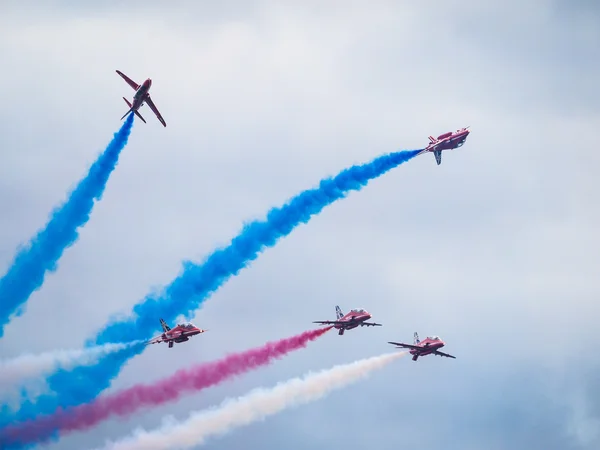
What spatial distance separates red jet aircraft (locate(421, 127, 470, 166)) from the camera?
119m

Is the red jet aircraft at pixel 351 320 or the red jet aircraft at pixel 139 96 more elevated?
the red jet aircraft at pixel 139 96

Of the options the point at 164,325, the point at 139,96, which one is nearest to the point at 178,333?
the point at 164,325

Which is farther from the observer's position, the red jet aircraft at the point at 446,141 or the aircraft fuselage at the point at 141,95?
the red jet aircraft at the point at 446,141

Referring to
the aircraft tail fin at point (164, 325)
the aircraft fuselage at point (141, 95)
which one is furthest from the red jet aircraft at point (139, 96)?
the aircraft tail fin at point (164, 325)

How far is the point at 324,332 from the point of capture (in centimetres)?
11519

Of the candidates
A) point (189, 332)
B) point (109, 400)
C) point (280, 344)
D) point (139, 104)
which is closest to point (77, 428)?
point (109, 400)

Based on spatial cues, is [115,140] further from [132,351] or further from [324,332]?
[324,332]

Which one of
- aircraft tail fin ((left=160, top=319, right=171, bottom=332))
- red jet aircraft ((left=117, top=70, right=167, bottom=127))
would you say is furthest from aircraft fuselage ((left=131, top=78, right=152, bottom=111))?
aircraft tail fin ((left=160, top=319, right=171, bottom=332))

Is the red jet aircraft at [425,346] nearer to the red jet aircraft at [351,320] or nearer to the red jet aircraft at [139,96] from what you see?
the red jet aircraft at [351,320]

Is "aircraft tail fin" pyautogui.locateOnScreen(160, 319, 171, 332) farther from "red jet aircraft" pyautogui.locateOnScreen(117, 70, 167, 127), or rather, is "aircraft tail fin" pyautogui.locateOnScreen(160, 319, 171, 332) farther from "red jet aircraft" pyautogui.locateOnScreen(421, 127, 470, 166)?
"red jet aircraft" pyautogui.locateOnScreen(421, 127, 470, 166)

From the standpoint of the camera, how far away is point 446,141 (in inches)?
4702

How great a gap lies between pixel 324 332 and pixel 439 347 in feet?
39.8

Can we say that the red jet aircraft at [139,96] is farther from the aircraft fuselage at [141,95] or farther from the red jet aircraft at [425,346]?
the red jet aircraft at [425,346]

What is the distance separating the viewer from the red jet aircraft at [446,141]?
11907cm
